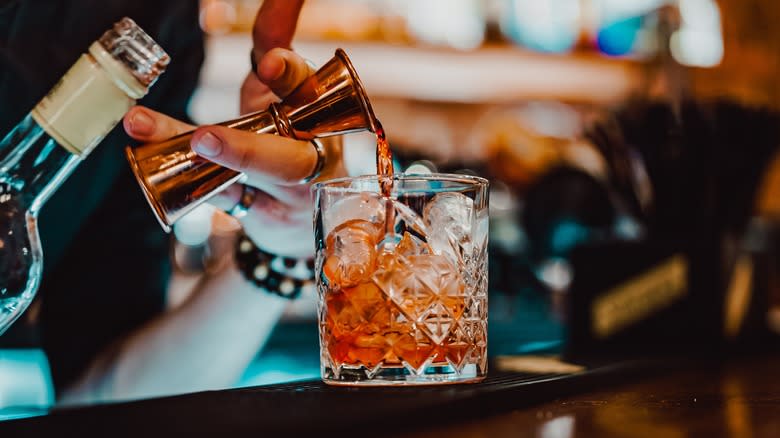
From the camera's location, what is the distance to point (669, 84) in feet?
5.32

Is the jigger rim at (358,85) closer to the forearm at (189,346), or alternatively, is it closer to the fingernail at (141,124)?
the fingernail at (141,124)

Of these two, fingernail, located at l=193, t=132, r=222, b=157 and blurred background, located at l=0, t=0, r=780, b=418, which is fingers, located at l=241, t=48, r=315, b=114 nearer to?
fingernail, located at l=193, t=132, r=222, b=157

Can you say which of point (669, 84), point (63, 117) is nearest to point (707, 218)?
point (669, 84)

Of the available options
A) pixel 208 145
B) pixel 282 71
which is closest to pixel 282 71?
pixel 282 71

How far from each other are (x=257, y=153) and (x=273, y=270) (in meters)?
0.40

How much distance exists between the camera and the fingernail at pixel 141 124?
0.59 m

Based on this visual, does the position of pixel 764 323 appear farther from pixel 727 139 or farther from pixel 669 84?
pixel 669 84

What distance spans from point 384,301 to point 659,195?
0.68 meters

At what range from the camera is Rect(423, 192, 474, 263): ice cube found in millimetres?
570

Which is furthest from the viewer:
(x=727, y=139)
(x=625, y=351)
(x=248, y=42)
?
(x=248, y=42)

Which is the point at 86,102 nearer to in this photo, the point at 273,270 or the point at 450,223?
the point at 450,223

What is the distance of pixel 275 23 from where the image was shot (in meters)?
0.75

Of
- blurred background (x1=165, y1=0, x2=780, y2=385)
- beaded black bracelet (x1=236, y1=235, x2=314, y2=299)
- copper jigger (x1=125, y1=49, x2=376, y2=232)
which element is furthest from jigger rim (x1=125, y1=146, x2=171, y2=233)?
blurred background (x1=165, y1=0, x2=780, y2=385)

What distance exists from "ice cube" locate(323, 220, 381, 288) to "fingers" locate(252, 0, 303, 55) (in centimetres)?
26
